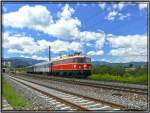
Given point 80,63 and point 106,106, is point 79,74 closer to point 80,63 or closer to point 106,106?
point 80,63

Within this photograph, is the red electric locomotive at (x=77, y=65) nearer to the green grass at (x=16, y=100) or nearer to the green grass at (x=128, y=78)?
the green grass at (x=128, y=78)

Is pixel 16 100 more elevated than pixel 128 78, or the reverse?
pixel 128 78

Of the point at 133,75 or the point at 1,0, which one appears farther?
the point at 133,75

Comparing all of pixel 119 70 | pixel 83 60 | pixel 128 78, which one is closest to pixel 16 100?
pixel 128 78

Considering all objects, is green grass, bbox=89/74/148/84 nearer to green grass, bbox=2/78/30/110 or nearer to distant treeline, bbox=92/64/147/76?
distant treeline, bbox=92/64/147/76

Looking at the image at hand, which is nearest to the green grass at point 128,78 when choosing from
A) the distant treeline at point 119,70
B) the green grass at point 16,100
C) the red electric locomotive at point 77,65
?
the distant treeline at point 119,70

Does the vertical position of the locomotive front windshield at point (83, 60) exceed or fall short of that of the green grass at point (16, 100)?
it exceeds it

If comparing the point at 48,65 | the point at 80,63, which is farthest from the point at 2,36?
the point at 48,65

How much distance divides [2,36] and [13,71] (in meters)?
75.2

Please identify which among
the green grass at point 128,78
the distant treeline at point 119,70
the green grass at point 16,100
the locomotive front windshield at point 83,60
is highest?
the locomotive front windshield at point 83,60


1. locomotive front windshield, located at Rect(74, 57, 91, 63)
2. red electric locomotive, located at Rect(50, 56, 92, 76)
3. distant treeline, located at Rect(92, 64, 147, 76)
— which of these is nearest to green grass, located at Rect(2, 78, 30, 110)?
distant treeline, located at Rect(92, 64, 147, 76)

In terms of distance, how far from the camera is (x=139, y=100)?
47.9 ft

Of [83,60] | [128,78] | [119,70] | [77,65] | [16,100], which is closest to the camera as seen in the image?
[16,100]

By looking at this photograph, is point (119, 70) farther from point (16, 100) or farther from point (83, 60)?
point (16, 100)
